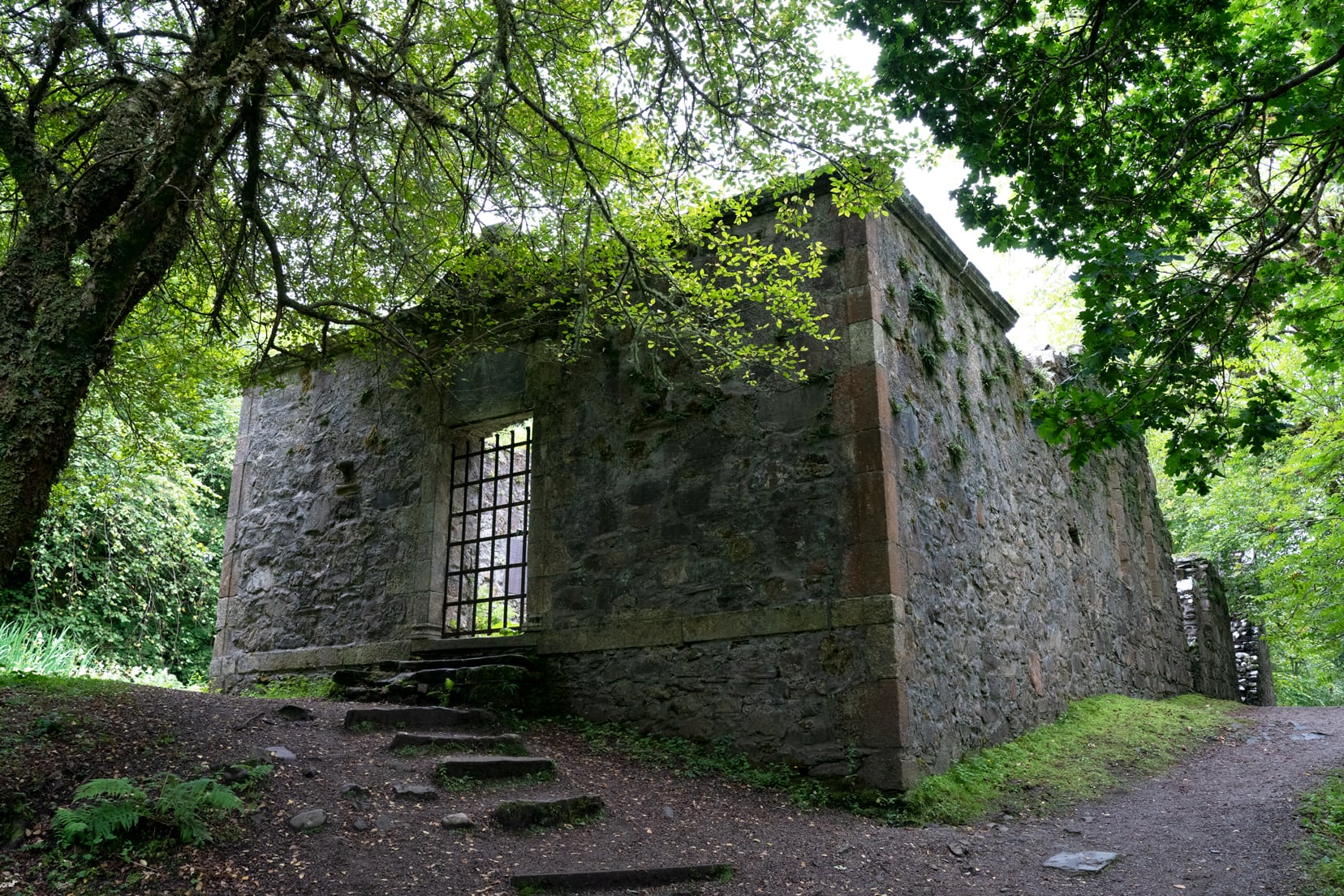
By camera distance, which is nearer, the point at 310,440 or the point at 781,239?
the point at 781,239

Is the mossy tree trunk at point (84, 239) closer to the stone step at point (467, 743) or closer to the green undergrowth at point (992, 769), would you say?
the stone step at point (467, 743)

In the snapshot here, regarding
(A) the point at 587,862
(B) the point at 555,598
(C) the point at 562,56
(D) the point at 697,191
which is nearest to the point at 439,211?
(C) the point at 562,56

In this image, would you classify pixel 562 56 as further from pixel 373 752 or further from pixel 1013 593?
pixel 1013 593

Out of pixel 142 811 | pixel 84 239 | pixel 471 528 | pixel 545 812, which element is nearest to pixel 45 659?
pixel 471 528

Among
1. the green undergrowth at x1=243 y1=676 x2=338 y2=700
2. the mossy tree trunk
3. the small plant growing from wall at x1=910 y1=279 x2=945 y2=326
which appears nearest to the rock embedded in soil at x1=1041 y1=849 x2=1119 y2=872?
the small plant growing from wall at x1=910 y1=279 x2=945 y2=326

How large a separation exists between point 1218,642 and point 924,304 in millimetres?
10942

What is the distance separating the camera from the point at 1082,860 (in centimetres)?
516

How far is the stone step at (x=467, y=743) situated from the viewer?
5762mm

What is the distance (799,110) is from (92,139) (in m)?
4.84

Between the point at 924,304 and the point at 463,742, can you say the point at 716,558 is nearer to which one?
the point at 463,742

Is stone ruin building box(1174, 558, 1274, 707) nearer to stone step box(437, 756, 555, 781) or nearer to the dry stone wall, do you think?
the dry stone wall

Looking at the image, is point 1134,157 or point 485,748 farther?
point 485,748

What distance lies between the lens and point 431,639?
8.59 meters

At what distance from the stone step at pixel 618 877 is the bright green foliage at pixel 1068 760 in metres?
1.90
